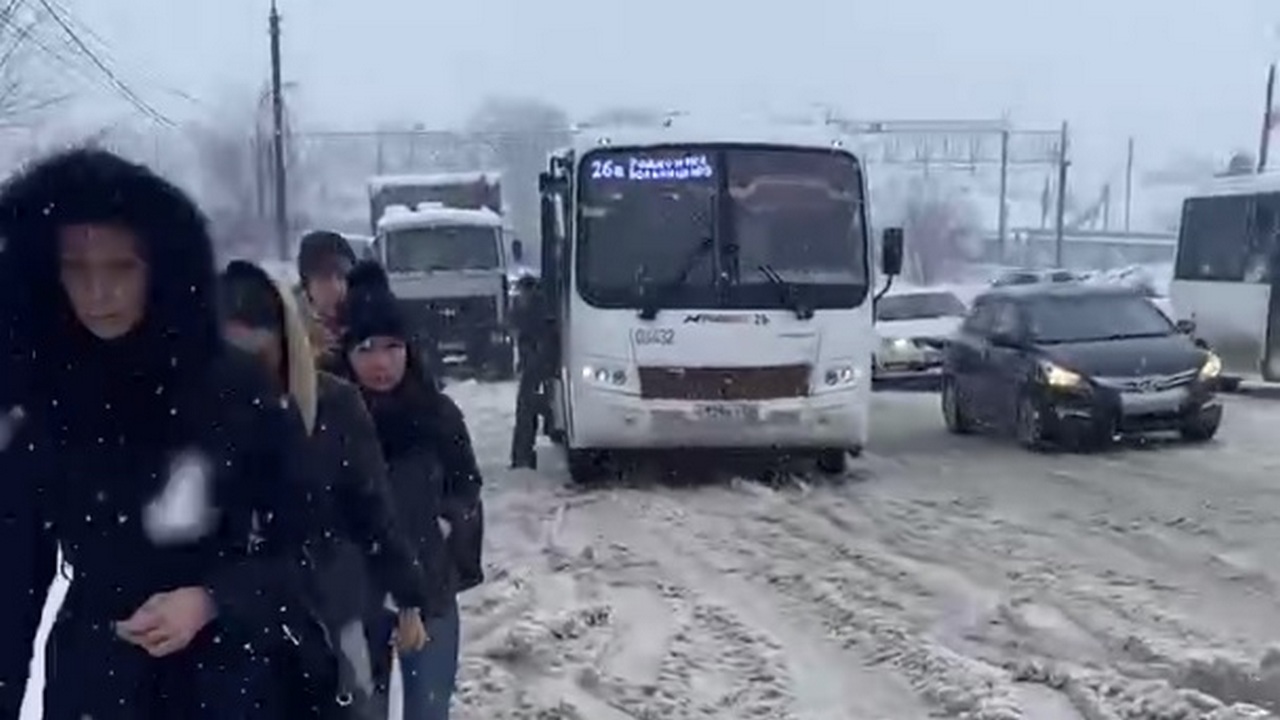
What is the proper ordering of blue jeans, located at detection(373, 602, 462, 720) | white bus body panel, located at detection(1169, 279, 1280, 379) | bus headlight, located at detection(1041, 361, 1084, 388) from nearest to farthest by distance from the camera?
1. blue jeans, located at detection(373, 602, 462, 720)
2. bus headlight, located at detection(1041, 361, 1084, 388)
3. white bus body panel, located at detection(1169, 279, 1280, 379)

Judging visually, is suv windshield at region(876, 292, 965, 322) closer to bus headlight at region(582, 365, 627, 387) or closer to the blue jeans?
bus headlight at region(582, 365, 627, 387)

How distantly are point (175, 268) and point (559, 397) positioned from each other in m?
13.4

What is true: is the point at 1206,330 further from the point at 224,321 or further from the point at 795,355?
the point at 224,321

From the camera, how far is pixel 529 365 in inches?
669

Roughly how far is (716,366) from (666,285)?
0.77 meters

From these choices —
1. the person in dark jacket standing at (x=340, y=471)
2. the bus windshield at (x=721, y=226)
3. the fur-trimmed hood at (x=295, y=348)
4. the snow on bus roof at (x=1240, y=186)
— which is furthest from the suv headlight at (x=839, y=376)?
the snow on bus roof at (x=1240, y=186)

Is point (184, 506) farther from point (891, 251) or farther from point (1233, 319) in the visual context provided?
point (1233, 319)

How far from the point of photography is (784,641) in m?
9.52

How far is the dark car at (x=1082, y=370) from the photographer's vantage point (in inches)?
682

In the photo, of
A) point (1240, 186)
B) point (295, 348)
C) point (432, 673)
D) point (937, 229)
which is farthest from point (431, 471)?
point (937, 229)

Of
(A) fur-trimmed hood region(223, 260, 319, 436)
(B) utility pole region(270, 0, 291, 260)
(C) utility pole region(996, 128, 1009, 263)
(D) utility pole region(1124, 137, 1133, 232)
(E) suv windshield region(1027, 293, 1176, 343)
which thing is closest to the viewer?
(A) fur-trimmed hood region(223, 260, 319, 436)

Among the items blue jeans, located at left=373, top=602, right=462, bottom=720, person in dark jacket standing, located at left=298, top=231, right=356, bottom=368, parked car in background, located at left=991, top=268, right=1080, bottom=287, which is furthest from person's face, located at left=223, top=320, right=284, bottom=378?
parked car in background, located at left=991, top=268, right=1080, bottom=287

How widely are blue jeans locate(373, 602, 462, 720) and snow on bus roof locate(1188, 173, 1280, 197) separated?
76.5 ft

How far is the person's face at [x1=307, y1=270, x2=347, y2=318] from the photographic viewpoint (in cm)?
571
